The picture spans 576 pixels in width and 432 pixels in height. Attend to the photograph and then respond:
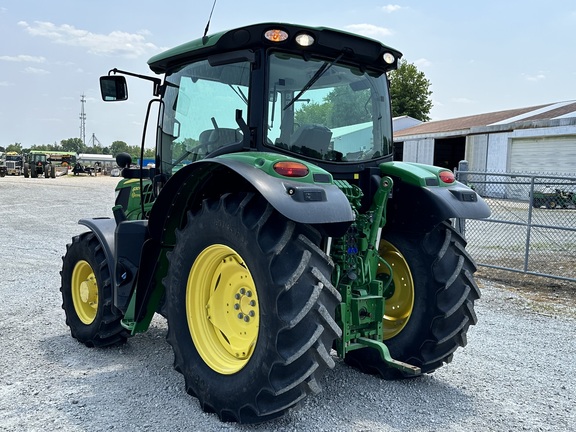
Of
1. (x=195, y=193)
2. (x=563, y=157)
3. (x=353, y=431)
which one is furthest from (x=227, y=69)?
(x=563, y=157)

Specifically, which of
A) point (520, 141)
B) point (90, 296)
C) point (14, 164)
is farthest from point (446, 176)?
point (14, 164)

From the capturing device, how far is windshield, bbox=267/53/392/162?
11.8 feet

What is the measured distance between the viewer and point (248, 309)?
333 centimetres

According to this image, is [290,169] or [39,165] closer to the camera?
[290,169]

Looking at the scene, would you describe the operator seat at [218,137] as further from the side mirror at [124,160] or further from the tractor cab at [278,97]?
the side mirror at [124,160]

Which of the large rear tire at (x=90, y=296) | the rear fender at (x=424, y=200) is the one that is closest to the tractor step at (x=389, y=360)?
the rear fender at (x=424, y=200)

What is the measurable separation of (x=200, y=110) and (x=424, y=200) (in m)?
1.81

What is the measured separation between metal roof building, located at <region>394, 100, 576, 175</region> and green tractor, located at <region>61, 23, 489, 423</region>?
22.4 meters

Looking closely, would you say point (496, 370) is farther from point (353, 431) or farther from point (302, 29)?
point (302, 29)

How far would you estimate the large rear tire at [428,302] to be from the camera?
12.6 feet

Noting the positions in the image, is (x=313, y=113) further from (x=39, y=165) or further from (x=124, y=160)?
(x=39, y=165)

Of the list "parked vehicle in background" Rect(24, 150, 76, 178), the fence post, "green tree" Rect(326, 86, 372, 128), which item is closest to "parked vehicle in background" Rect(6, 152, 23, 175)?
"parked vehicle in background" Rect(24, 150, 76, 178)

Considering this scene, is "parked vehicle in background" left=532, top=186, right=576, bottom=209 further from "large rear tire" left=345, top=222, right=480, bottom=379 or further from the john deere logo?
the john deere logo

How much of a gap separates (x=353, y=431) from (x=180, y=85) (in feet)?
9.42
